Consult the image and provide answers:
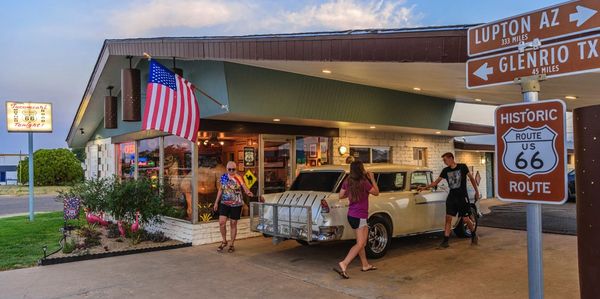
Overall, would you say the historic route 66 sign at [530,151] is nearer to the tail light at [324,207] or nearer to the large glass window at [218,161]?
the tail light at [324,207]

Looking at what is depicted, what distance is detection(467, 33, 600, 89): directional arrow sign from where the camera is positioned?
275cm

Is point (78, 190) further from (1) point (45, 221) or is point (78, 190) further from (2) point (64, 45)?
(2) point (64, 45)

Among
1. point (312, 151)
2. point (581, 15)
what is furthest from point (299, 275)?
point (312, 151)

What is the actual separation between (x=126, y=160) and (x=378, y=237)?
8.88m

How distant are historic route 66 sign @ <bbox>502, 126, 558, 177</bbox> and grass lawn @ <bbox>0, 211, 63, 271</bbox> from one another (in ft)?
25.5

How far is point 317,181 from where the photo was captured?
333 inches

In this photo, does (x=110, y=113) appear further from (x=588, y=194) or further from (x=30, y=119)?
(x=588, y=194)

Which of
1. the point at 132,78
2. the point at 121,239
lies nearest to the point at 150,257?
the point at 121,239

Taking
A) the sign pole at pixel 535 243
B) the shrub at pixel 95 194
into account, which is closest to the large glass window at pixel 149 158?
the shrub at pixel 95 194

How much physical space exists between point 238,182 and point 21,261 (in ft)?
12.9

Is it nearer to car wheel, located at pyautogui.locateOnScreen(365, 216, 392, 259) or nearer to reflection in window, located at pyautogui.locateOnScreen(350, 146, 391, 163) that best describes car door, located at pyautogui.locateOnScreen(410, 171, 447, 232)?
car wheel, located at pyautogui.locateOnScreen(365, 216, 392, 259)

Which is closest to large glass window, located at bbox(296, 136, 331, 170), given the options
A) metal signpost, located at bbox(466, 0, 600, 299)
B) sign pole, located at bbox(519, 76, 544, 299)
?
metal signpost, located at bbox(466, 0, 600, 299)

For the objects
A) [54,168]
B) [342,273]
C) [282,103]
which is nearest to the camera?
[342,273]

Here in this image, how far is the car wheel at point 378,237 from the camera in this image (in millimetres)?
7777
